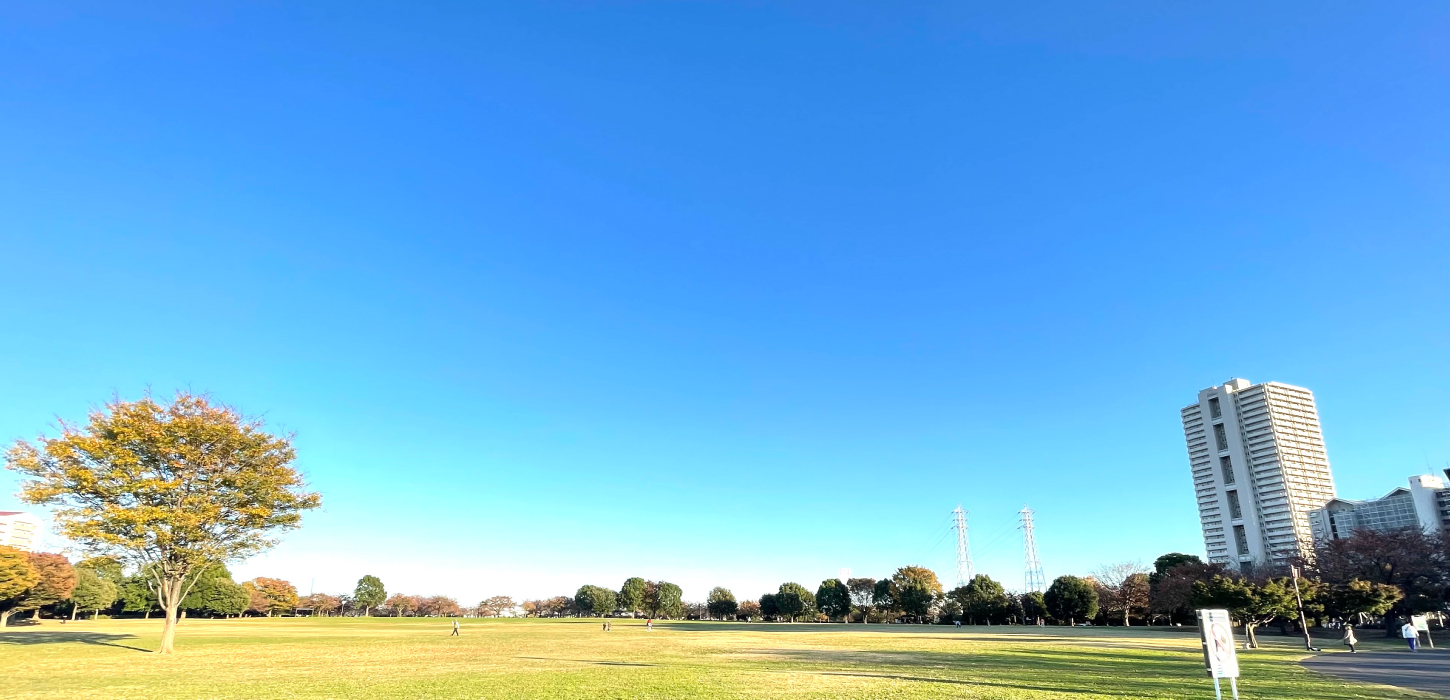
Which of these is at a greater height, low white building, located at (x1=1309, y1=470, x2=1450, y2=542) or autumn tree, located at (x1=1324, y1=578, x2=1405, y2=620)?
low white building, located at (x1=1309, y1=470, x2=1450, y2=542)

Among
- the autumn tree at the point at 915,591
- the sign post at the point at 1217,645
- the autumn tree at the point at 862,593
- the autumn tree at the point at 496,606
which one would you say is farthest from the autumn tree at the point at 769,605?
the sign post at the point at 1217,645

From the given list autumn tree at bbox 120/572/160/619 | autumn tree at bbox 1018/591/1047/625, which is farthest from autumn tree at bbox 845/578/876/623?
autumn tree at bbox 120/572/160/619

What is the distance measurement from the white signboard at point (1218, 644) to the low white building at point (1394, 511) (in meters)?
126

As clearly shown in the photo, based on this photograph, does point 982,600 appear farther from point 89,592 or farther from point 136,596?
point 136,596

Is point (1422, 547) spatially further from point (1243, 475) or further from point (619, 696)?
point (1243, 475)

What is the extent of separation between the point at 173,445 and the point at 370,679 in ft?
67.5

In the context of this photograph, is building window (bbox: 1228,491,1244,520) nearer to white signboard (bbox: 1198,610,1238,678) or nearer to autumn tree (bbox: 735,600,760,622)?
autumn tree (bbox: 735,600,760,622)

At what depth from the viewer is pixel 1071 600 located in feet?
319

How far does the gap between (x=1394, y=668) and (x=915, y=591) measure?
9847 cm

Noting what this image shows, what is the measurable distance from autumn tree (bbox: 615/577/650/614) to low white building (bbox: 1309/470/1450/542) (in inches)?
5075

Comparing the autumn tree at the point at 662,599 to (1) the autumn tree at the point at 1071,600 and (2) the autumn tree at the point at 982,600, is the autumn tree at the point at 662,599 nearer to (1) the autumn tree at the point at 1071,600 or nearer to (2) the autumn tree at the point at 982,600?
(2) the autumn tree at the point at 982,600

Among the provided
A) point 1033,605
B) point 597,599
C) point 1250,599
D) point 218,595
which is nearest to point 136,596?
point 218,595

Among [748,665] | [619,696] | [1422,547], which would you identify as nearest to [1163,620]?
[1422,547]

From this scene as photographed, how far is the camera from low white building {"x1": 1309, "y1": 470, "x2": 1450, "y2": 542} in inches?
4392
